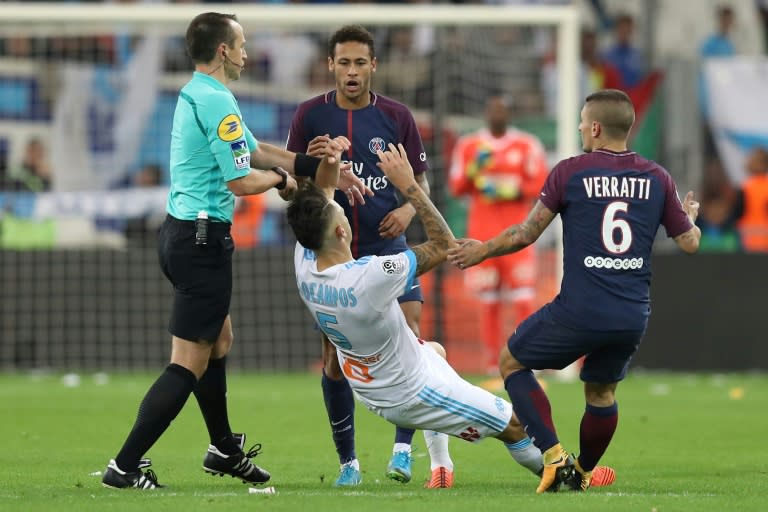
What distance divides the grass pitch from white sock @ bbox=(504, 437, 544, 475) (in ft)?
0.56

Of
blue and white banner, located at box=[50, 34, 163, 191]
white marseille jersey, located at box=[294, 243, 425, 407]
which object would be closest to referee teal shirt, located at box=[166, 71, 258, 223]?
white marseille jersey, located at box=[294, 243, 425, 407]

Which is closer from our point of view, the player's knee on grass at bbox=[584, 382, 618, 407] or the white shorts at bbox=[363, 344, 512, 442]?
the white shorts at bbox=[363, 344, 512, 442]

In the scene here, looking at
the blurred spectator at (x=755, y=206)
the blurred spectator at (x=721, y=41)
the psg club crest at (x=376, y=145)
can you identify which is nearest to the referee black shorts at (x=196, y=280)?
the psg club crest at (x=376, y=145)

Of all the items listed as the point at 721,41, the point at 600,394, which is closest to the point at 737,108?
the point at 721,41

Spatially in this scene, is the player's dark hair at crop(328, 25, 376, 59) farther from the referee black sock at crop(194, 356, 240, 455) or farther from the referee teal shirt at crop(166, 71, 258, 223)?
the referee black sock at crop(194, 356, 240, 455)

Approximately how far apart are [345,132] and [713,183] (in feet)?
33.0

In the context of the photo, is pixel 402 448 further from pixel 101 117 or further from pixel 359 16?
pixel 101 117

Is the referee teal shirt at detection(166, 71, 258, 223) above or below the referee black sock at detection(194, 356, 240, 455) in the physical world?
above

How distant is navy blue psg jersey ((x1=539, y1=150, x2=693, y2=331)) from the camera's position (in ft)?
22.4

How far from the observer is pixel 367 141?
7.70 m

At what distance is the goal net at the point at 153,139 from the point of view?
1493 centimetres

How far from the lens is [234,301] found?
15492mm

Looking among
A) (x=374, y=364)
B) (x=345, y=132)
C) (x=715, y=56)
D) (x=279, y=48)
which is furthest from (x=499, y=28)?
(x=374, y=364)

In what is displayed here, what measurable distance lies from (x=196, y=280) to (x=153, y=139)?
32.7 ft
